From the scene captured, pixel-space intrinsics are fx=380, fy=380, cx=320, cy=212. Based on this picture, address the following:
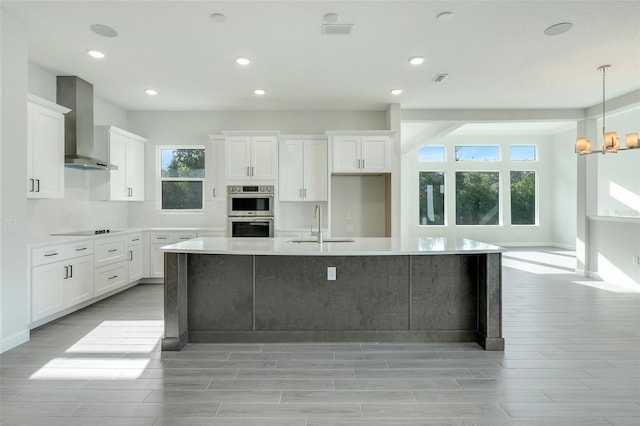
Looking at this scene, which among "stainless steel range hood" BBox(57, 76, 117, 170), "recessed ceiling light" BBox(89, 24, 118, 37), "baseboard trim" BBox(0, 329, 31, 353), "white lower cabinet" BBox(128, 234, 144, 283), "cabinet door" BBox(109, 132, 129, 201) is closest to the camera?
"baseboard trim" BBox(0, 329, 31, 353)

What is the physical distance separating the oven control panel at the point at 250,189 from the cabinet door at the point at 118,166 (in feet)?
5.30

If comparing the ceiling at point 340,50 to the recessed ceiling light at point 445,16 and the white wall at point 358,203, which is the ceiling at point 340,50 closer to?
the recessed ceiling light at point 445,16

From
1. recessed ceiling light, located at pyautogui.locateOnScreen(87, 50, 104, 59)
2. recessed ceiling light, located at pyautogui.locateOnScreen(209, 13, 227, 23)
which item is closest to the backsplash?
recessed ceiling light, located at pyautogui.locateOnScreen(87, 50, 104, 59)

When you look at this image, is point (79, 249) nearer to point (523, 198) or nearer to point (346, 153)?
point (346, 153)

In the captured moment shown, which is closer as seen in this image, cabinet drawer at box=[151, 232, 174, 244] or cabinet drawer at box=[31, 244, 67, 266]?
cabinet drawer at box=[31, 244, 67, 266]

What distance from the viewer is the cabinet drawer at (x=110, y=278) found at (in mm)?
4801

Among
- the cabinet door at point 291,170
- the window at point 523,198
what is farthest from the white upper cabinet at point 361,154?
the window at point 523,198

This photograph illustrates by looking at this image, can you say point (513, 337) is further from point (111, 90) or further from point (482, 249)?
point (111, 90)

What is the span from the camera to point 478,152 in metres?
11.7

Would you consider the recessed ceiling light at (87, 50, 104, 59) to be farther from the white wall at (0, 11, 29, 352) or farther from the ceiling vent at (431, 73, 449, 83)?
the ceiling vent at (431, 73, 449, 83)

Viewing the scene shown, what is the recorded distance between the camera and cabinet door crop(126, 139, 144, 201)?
19.7ft

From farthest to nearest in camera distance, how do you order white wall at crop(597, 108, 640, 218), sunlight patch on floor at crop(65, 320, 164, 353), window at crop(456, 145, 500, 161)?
window at crop(456, 145, 500, 161) < white wall at crop(597, 108, 640, 218) < sunlight patch on floor at crop(65, 320, 164, 353)

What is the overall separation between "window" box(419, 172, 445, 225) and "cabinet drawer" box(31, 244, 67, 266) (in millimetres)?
9707

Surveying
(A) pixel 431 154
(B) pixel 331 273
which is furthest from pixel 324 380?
(A) pixel 431 154
